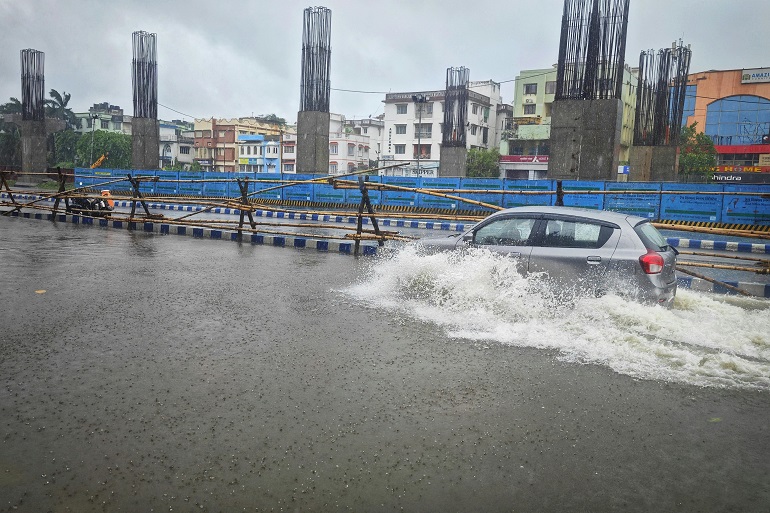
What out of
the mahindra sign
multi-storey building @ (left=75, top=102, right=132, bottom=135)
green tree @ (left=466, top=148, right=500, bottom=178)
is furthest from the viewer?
multi-storey building @ (left=75, top=102, right=132, bottom=135)

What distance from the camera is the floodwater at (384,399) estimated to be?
123 inches

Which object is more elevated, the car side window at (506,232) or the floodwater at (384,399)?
the car side window at (506,232)

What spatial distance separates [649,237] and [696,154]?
52486 millimetres

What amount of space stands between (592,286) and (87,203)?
2058cm

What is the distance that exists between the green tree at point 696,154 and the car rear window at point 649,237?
49.6 meters

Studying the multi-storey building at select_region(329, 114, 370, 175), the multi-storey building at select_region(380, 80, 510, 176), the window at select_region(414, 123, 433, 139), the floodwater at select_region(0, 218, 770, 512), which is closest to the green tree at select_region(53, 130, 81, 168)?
the multi-storey building at select_region(329, 114, 370, 175)

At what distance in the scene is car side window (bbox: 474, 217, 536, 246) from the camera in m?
7.60

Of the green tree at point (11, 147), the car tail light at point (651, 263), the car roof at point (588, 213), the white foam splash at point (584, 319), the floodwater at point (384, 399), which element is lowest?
the floodwater at point (384, 399)

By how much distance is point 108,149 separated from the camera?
7606 cm

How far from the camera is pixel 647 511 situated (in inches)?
117

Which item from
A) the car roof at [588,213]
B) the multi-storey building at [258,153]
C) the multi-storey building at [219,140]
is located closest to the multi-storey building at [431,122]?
the multi-storey building at [258,153]

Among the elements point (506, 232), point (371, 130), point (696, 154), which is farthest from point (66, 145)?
point (506, 232)

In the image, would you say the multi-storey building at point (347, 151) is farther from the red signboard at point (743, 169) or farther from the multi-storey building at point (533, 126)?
the red signboard at point (743, 169)

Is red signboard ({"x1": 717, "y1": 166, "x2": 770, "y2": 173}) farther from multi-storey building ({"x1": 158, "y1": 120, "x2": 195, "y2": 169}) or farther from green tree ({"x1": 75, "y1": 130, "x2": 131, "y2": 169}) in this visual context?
multi-storey building ({"x1": 158, "y1": 120, "x2": 195, "y2": 169})
